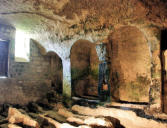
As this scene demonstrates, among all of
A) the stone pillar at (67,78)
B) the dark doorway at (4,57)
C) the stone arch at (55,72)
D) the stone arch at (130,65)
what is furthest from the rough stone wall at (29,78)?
the stone arch at (130,65)

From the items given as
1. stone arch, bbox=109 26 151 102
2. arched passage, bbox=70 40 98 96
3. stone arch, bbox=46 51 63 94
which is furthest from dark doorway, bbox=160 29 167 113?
stone arch, bbox=46 51 63 94

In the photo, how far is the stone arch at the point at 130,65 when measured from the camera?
5.47 m

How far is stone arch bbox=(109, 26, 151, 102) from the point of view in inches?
215

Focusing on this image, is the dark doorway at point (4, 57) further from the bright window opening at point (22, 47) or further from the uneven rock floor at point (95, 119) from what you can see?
the uneven rock floor at point (95, 119)

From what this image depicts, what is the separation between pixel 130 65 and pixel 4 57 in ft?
16.5

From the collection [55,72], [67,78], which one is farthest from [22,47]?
[67,78]

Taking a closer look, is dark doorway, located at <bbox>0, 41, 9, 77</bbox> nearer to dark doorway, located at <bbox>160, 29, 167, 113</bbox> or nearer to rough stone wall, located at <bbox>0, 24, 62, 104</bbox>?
rough stone wall, located at <bbox>0, 24, 62, 104</bbox>

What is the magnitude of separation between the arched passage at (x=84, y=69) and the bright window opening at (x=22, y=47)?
7.57ft

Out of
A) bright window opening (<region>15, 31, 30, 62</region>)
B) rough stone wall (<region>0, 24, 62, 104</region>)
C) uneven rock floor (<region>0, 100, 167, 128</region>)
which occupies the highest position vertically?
bright window opening (<region>15, 31, 30, 62</region>)

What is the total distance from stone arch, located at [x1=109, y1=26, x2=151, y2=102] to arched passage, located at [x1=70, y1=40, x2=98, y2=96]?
1195 millimetres

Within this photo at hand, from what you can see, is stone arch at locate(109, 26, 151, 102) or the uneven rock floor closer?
the uneven rock floor

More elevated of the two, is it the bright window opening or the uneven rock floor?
the bright window opening

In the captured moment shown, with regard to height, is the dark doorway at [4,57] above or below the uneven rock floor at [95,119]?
above

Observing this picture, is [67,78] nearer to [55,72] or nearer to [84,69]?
[84,69]
